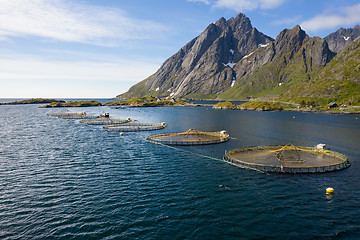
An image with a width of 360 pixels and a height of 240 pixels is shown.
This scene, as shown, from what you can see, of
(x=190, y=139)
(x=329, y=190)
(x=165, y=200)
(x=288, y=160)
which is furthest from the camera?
(x=190, y=139)

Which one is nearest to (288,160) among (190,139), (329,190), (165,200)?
(329,190)

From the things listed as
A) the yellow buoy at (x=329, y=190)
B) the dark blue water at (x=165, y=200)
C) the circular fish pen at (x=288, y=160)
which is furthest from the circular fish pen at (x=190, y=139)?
the yellow buoy at (x=329, y=190)

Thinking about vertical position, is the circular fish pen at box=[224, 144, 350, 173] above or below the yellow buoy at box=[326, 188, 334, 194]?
above

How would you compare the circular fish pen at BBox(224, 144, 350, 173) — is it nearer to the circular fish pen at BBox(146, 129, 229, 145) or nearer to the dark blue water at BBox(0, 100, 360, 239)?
the dark blue water at BBox(0, 100, 360, 239)

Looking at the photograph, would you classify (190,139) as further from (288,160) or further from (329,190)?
(329,190)

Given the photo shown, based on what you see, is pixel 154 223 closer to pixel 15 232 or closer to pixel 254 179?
pixel 15 232

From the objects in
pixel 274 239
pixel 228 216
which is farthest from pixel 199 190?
pixel 274 239

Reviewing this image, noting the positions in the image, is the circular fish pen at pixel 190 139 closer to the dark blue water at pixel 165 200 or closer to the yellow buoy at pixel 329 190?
the dark blue water at pixel 165 200

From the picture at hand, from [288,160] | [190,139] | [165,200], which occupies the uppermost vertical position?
[190,139]

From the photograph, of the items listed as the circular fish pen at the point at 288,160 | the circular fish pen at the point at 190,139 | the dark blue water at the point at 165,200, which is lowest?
the dark blue water at the point at 165,200

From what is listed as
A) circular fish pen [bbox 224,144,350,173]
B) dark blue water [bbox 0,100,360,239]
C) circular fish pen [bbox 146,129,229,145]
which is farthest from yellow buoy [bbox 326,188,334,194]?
circular fish pen [bbox 146,129,229,145]
